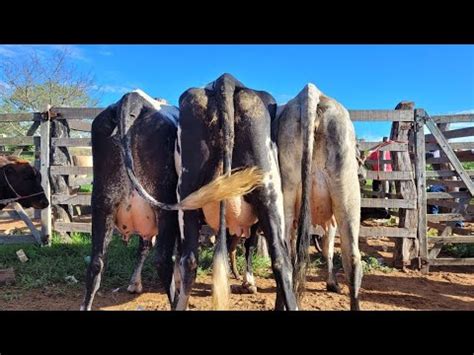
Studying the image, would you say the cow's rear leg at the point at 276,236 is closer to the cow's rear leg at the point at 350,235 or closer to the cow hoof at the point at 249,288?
the cow's rear leg at the point at 350,235

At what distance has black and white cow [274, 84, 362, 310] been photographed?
128 inches

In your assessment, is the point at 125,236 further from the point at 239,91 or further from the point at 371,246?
the point at 371,246

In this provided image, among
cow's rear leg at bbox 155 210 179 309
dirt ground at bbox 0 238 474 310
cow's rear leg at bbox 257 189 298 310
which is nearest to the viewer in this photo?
cow's rear leg at bbox 257 189 298 310

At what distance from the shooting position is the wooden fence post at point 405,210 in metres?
5.74

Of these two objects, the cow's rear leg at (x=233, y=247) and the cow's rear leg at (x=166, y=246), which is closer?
the cow's rear leg at (x=166, y=246)

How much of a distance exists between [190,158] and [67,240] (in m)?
4.49

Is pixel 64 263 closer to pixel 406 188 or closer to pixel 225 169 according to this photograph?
pixel 225 169

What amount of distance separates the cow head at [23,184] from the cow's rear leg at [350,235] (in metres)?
5.01

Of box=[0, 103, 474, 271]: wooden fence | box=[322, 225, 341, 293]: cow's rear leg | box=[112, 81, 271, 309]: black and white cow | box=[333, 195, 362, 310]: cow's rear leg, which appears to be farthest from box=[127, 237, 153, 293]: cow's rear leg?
box=[333, 195, 362, 310]: cow's rear leg

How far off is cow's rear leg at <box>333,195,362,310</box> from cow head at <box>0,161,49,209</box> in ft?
16.4

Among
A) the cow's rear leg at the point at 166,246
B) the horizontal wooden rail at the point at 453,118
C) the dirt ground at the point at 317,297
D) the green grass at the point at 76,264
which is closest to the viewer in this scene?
the cow's rear leg at the point at 166,246

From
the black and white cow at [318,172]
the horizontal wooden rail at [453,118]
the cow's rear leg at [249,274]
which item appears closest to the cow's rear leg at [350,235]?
the black and white cow at [318,172]

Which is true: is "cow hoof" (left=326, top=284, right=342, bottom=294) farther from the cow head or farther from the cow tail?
the cow head

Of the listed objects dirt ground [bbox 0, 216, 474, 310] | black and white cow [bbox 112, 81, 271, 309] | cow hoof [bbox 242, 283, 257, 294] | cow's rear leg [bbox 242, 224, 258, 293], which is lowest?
dirt ground [bbox 0, 216, 474, 310]
